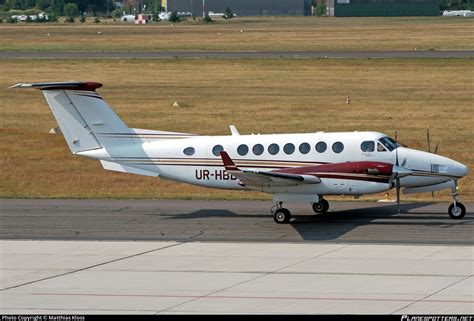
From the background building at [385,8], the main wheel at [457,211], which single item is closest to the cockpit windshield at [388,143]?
the main wheel at [457,211]

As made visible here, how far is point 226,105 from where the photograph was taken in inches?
2237

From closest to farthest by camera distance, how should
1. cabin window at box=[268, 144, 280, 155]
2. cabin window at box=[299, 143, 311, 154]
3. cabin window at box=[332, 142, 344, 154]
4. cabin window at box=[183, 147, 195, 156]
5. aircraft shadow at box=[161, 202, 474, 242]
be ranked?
aircraft shadow at box=[161, 202, 474, 242] → cabin window at box=[332, 142, 344, 154] → cabin window at box=[299, 143, 311, 154] → cabin window at box=[268, 144, 280, 155] → cabin window at box=[183, 147, 195, 156]

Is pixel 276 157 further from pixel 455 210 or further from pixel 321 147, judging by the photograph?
pixel 455 210

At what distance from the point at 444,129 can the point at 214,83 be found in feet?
74.4

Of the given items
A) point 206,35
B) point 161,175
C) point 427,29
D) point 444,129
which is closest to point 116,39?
point 206,35

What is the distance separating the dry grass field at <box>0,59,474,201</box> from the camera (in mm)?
37844

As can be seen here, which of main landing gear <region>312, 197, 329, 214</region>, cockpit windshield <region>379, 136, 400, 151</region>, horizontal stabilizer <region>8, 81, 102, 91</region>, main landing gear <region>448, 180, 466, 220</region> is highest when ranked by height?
horizontal stabilizer <region>8, 81, 102, 91</region>

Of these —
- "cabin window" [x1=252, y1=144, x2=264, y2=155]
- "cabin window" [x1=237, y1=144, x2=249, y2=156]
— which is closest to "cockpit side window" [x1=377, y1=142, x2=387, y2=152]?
"cabin window" [x1=252, y1=144, x2=264, y2=155]

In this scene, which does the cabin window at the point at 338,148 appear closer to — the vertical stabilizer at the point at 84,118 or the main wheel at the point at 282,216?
the main wheel at the point at 282,216

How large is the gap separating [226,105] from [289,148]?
2775cm

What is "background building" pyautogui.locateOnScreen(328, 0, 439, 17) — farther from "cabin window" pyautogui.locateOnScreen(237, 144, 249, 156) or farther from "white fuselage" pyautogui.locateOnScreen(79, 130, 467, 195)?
"cabin window" pyautogui.locateOnScreen(237, 144, 249, 156)

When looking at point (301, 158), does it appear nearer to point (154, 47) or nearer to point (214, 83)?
point (214, 83)

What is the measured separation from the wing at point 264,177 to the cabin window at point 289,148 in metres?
0.98

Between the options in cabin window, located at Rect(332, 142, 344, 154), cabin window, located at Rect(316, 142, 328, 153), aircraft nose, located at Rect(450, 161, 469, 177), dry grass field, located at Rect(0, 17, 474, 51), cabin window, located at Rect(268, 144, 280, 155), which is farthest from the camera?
dry grass field, located at Rect(0, 17, 474, 51)
